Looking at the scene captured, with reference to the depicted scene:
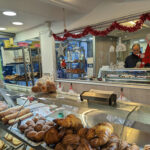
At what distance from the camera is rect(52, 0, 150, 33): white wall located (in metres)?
2.14

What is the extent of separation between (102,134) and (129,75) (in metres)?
1.97

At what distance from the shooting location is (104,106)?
1.04 meters

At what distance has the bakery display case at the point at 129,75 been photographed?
7.89 ft

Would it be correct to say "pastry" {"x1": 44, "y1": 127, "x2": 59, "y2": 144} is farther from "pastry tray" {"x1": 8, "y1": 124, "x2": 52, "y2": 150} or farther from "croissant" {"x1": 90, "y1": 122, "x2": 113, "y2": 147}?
"croissant" {"x1": 90, "y1": 122, "x2": 113, "y2": 147}

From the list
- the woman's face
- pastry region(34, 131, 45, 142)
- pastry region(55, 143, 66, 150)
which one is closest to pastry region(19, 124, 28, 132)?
pastry region(34, 131, 45, 142)

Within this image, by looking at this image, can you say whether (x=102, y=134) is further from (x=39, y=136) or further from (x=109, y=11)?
(x=109, y=11)

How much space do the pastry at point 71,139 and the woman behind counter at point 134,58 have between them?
7.24 ft

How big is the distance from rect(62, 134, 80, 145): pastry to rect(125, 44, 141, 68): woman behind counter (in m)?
2.21

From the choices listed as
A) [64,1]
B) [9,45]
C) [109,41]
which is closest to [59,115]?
[64,1]

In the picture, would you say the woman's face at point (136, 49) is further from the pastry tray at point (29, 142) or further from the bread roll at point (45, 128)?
the pastry tray at point (29, 142)

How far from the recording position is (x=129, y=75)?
2609 mm

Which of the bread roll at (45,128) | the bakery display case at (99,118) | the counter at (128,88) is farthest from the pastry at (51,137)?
the counter at (128,88)

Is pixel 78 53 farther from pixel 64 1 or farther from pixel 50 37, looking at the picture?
pixel 64 1

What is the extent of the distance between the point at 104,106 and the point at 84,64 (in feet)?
Answer: 8.42
